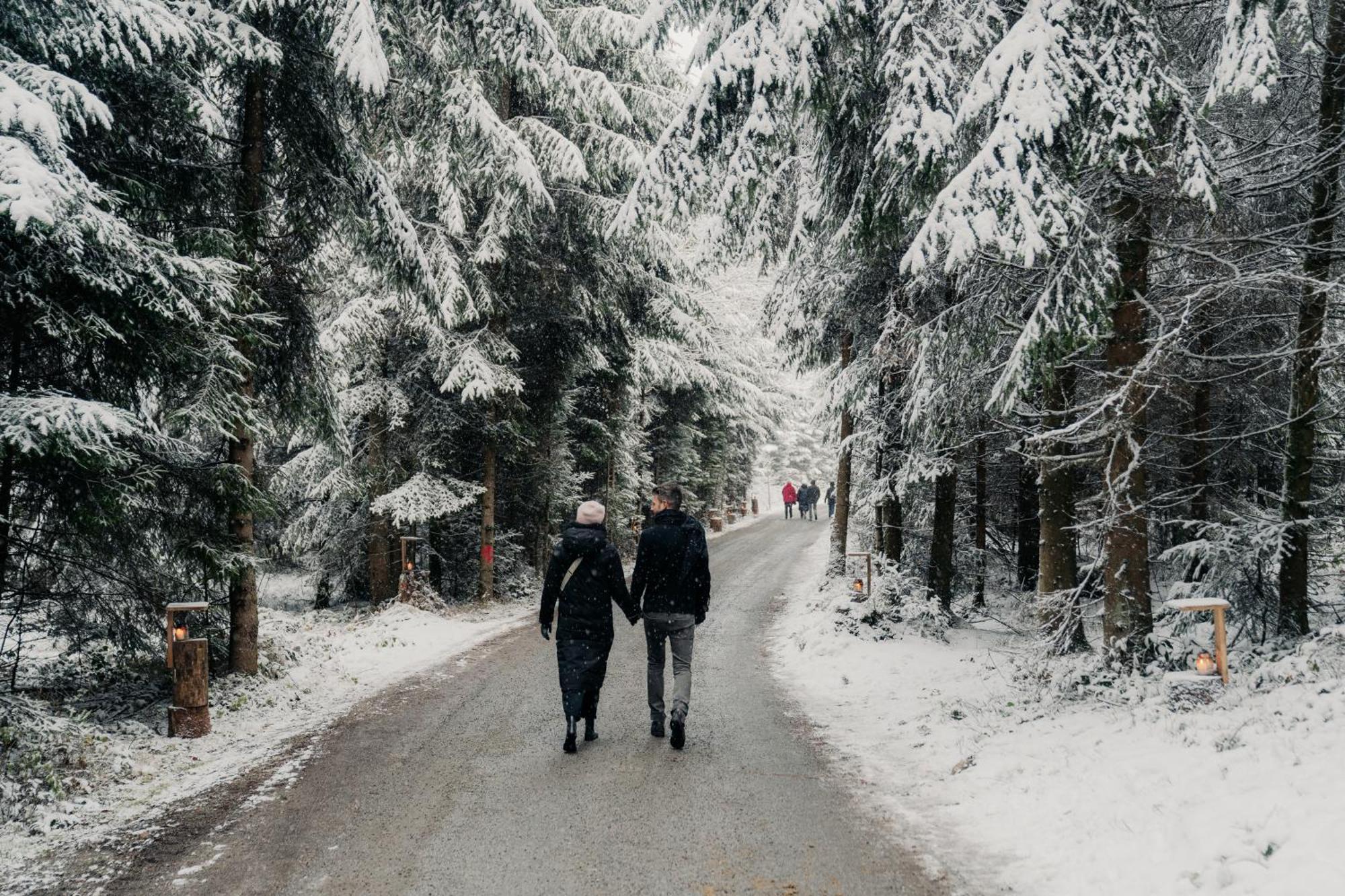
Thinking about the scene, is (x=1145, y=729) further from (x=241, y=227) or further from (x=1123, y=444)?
(x=241, y=227)

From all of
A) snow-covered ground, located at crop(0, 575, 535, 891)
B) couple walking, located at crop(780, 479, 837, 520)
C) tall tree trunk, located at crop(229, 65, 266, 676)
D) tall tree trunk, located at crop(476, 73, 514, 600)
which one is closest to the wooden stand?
snow-covered ground, located at crop(0, 575, 535, 891)

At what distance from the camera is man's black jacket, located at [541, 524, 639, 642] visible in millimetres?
6363

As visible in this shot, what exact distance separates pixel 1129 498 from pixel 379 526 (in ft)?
43.8

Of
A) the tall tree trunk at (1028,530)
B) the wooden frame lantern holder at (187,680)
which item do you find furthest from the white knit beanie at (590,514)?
the tall tree trunk at (1028,530)

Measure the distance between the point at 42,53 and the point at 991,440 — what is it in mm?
12595

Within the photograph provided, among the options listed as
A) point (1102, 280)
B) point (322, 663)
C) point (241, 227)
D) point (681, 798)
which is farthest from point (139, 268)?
point (1102, 280)

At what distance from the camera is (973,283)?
7.57 m

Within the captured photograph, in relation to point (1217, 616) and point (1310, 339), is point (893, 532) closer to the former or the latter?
point (1310, 339)

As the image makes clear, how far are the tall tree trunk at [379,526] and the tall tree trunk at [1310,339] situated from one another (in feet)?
44.1

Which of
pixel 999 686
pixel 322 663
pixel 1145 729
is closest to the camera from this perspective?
pixel 1145 729

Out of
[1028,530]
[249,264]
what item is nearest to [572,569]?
[249,264]

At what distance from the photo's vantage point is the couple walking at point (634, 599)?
6340mm

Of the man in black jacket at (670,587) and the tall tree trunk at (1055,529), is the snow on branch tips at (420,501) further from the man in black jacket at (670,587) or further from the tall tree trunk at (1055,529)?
the tall tree trunk at (1055,529)

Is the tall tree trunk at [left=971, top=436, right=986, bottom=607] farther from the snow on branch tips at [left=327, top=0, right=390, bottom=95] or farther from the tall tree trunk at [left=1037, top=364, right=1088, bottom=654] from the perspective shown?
the snow on branch tips at [left=327, top=0, right=390, bottom=95]
